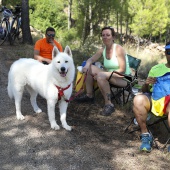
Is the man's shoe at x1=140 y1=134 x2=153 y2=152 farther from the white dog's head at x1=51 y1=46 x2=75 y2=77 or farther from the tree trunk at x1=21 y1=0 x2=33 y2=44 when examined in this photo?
the tree trunk at x1=21 y1=0 x2=33 y2=44

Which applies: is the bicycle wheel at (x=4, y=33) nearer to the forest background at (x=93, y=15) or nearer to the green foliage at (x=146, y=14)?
the forest background at (x=93, y=15)

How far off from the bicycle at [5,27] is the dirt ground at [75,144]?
4787 mm

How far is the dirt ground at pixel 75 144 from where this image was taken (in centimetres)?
299

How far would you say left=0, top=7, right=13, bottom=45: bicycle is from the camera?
8.62m

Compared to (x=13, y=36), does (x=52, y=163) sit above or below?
below

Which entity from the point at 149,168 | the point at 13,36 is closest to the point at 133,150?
the point at 149,168

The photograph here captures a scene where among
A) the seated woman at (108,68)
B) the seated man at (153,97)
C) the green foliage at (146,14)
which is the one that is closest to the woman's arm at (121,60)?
the seated woman at (108,68)

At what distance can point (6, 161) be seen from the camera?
9.58 feet

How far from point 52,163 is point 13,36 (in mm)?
7314

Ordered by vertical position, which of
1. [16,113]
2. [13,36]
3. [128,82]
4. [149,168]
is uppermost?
[13,36]

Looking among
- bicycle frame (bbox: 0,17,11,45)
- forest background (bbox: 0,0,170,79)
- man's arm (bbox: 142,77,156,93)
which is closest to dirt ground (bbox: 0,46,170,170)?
man's arm (bbox: 142,77,156,93)

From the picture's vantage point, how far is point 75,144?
3.46 meters

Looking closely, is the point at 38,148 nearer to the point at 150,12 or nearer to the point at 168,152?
the point at 168,152

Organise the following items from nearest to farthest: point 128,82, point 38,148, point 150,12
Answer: point 38,148 → point 128,82 → point 150,12
